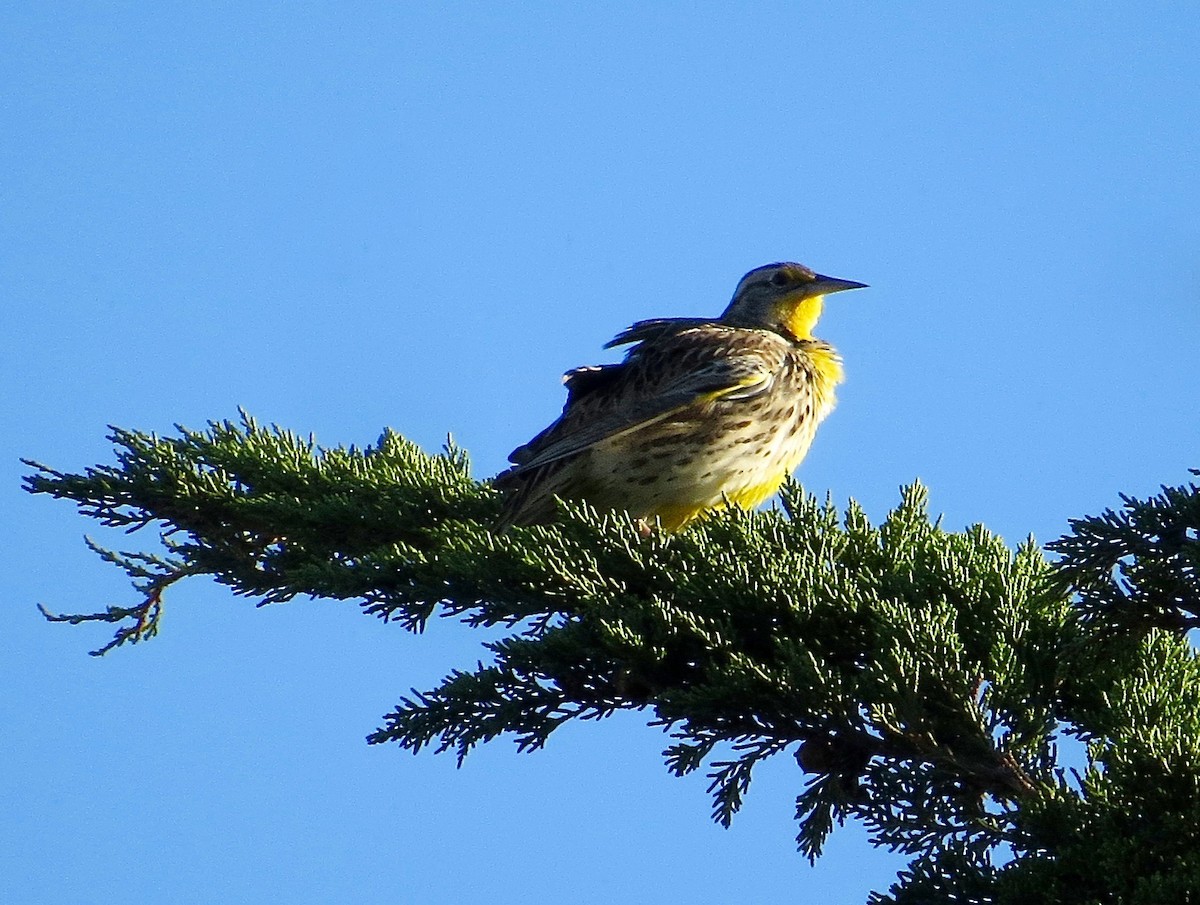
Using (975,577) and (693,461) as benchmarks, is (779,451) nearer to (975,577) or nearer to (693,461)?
(693,461)

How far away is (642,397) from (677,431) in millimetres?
333

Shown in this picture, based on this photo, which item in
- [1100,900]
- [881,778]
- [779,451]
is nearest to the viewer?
[1100,900]

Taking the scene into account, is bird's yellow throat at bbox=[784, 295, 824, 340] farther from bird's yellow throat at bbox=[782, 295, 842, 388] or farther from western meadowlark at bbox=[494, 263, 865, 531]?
western meadowlark at bbox=[494, 263, 865, 531]

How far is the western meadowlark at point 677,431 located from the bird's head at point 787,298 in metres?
1.05

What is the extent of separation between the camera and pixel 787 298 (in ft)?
32.6

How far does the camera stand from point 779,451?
8102 millimetres

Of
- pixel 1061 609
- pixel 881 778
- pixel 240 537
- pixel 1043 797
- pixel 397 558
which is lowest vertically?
pixel 1043 797

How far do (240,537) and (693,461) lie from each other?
244 cm

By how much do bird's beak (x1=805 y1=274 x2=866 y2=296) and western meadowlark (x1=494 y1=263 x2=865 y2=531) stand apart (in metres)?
1.11

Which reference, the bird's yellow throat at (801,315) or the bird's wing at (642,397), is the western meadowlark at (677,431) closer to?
the bird's wing at (642,397)

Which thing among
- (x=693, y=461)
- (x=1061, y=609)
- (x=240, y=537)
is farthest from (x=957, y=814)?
(x=693, y=461)

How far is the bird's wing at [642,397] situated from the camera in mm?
7809

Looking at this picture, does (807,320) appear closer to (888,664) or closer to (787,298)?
(787,298)

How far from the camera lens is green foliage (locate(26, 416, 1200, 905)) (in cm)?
370
